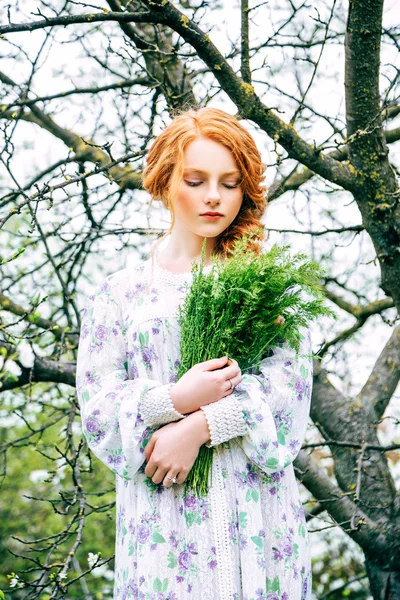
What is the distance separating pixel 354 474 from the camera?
3135 millimetres

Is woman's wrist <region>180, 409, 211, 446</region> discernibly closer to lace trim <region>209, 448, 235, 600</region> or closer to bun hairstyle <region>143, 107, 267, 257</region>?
lace trim <region>209, 448, 235, 600</region>

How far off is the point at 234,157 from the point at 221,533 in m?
1.03

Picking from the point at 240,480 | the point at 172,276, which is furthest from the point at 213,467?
the point at 172,276

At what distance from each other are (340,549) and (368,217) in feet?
9.02

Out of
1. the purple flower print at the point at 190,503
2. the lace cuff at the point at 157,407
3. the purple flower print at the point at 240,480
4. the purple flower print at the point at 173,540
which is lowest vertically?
the purple flower print at the point at 173,540

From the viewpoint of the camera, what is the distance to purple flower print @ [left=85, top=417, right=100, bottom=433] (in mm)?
1863

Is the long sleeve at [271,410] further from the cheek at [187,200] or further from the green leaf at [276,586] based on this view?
the cheek at [187,200]

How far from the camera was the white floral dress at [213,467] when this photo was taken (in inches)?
70.7

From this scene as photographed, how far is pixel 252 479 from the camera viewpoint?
188 centimetres

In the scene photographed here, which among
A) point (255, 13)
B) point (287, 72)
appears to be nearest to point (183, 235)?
point (255, 13)

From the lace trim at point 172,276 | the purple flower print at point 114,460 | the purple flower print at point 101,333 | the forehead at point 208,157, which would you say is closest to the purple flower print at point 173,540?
the purple flower print at point 114,460

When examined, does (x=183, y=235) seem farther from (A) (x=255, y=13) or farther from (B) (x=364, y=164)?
(A) (x=255, y=13)

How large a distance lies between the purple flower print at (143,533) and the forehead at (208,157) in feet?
3.21

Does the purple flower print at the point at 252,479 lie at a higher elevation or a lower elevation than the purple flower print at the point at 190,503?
higher
